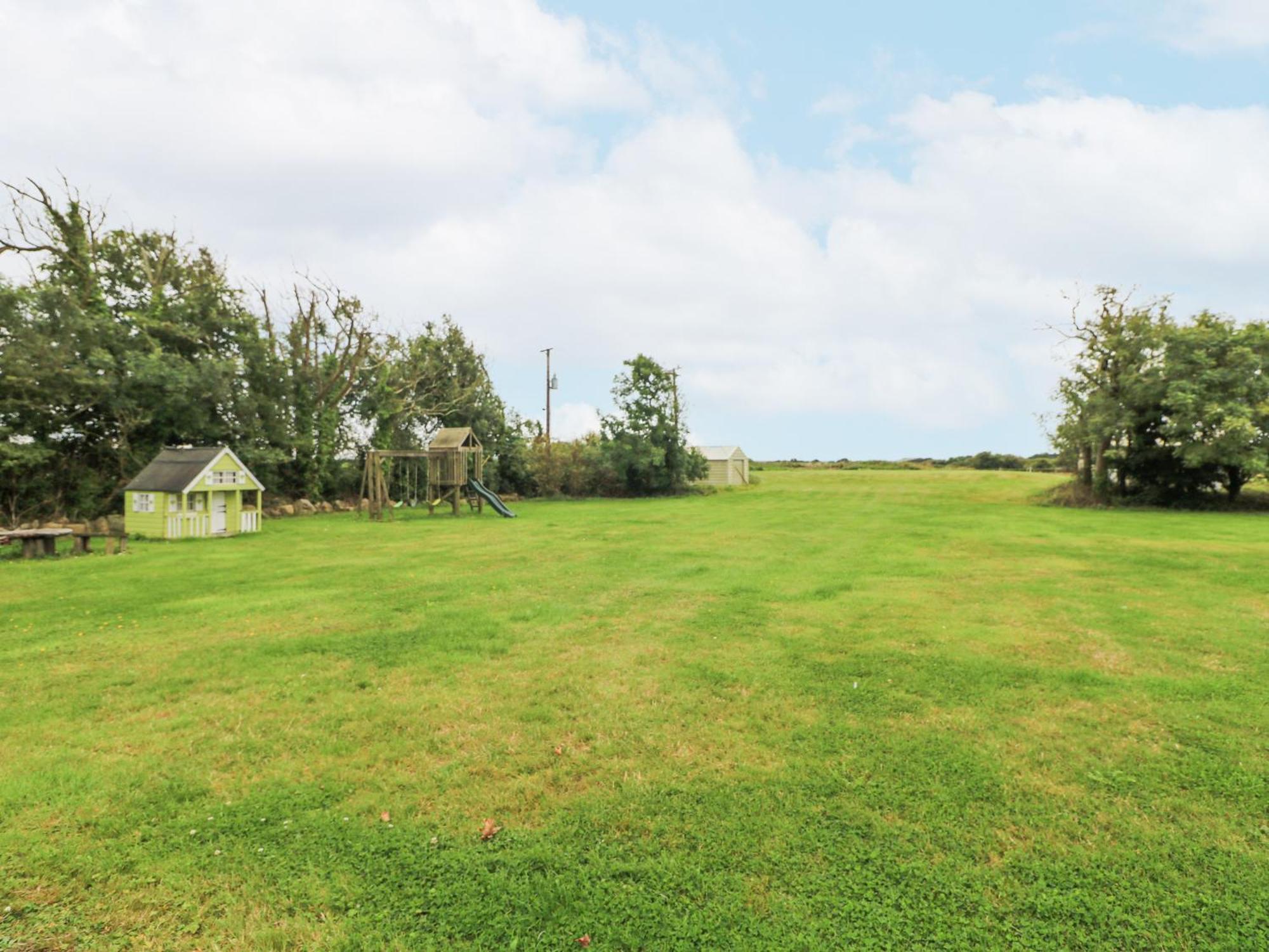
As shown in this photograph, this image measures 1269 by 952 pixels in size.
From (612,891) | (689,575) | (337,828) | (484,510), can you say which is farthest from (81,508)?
(612,891)

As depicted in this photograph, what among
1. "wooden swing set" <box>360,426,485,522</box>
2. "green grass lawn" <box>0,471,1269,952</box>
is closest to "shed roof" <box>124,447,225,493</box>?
"wooden swing set" <box>360,426,485,522</box>

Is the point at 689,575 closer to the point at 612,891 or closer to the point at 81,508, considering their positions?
the point at 612,891

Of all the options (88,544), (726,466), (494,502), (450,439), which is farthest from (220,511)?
(726,466)

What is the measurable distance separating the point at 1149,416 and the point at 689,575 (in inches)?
1006

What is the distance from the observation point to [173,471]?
56.0ft

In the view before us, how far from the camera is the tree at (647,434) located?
33562mm

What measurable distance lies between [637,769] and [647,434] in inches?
1183

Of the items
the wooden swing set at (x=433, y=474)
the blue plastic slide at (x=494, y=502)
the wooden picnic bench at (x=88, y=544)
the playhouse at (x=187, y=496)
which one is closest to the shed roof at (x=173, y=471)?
the playhouse at (x=187, y=496)

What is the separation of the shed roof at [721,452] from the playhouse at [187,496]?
99.6 feet

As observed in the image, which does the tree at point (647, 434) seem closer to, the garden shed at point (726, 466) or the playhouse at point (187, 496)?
the garden shed at point (726, 466)

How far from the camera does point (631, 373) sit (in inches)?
1351

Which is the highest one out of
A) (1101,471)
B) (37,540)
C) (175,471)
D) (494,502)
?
(175,471)

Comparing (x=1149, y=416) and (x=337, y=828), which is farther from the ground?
(x=1149, y=416)

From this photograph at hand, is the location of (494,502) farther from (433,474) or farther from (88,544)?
(88,544)
